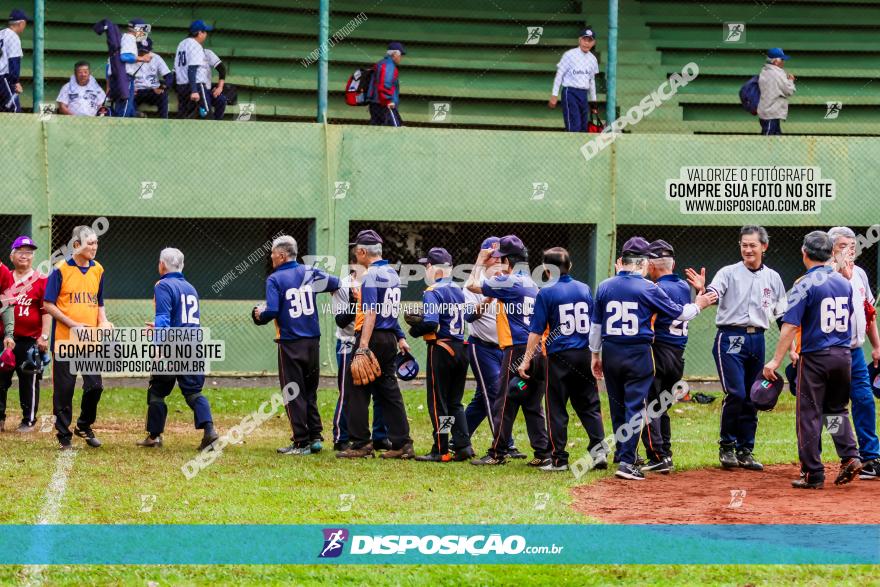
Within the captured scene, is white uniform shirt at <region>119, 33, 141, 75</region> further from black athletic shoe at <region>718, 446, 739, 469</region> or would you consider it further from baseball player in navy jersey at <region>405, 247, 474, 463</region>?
black athletic shoe at <region>718, 446, 739, 469</region>

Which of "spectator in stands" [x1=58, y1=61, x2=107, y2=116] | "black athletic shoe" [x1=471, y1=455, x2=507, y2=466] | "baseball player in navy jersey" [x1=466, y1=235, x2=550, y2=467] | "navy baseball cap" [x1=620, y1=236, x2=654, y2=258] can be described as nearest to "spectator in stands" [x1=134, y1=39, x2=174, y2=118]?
"spectator in stands" [x1=58, y1=61, x2=107, y2=116]

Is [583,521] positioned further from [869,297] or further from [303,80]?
[303,80]

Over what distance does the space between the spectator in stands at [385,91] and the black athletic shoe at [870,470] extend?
388 inches

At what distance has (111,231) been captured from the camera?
19.2 m

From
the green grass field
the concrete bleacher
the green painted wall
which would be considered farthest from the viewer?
the concrete bleacher

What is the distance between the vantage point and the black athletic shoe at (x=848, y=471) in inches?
394

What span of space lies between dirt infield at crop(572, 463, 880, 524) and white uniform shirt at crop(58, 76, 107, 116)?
411 inches

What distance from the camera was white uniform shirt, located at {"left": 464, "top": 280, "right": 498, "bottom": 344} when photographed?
11617mm

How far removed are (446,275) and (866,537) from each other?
4.87m

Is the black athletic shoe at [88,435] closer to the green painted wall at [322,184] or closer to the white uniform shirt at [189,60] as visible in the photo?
the green painted wall at [322,184]

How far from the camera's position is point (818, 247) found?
9.88 m

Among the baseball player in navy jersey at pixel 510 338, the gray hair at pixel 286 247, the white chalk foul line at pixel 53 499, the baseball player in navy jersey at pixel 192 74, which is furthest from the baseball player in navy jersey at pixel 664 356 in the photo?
the baseball player in navy jersey at pixel 192 74

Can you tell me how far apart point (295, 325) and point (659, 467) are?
3550 mm

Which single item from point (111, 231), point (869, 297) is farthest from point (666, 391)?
point (111, 231)
